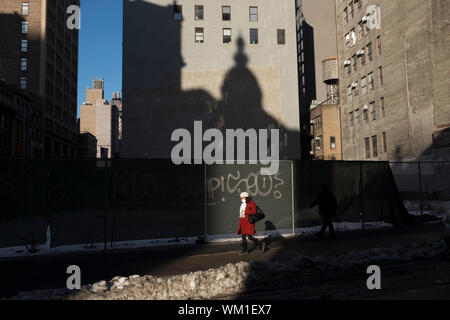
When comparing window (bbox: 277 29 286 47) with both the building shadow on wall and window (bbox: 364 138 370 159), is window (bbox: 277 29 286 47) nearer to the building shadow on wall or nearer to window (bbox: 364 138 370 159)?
window (bbox: 364 138 370 159)

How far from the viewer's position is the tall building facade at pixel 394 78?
104 feet

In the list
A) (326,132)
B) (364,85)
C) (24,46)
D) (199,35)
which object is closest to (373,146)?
(364,85)

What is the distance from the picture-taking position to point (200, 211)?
1078cm

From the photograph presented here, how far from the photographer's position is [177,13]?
37.4 metres

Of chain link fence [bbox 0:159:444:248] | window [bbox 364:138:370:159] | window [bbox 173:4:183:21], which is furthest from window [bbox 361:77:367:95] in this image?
chain link fence [bbox 0:159:444:248]

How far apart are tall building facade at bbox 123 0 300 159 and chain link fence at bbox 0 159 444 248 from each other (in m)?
24.2

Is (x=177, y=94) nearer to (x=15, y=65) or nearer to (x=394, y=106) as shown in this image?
(x=394, y=106)

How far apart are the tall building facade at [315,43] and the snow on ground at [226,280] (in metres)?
67.1

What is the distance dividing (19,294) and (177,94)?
105ft

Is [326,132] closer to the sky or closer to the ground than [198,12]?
closer to the ground

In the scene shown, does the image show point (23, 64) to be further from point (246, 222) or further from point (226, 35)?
point (246, 222)

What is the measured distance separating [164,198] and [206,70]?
94.6 ft

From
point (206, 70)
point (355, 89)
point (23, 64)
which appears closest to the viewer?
point (206, 70)
